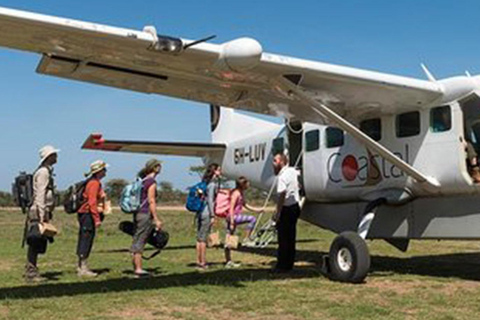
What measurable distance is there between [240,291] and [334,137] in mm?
4078

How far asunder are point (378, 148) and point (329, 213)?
8.53 ft

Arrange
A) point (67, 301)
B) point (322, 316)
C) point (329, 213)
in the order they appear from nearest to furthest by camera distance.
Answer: point (322, 316)
point (67, 301)
point (329, 213)

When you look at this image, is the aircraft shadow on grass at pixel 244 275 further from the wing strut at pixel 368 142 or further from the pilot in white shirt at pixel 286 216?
the wing strut at pixel 368 142

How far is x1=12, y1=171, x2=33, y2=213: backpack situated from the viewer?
9.41 m

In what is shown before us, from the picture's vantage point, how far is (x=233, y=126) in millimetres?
16219

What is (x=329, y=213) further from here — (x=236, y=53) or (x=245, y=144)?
(x=236, y=53)

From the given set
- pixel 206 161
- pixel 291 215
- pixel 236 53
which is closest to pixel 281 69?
pixel 236 53

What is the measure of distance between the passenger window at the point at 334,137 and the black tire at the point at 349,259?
7.14 feet

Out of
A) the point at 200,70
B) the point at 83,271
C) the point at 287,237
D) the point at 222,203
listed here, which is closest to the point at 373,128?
the point at 287,237

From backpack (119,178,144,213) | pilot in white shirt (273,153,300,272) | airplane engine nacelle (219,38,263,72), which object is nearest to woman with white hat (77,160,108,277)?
backpack (119,178,144,213)

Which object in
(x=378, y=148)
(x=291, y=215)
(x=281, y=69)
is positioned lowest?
(x=291, y=215)

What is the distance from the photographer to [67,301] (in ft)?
24.6

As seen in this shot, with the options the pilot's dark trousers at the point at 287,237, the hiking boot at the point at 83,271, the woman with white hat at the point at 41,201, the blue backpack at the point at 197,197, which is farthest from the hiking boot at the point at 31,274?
the pilot's dark trousers at the point at 287,237

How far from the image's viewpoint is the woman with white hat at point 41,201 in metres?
9.00
